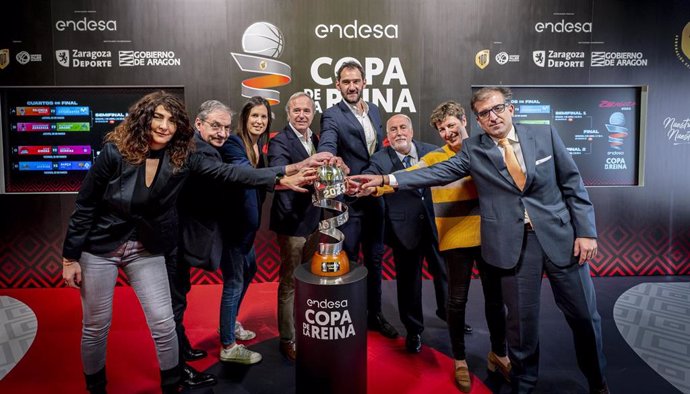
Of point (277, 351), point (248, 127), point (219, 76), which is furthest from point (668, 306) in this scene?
point (219, 76)

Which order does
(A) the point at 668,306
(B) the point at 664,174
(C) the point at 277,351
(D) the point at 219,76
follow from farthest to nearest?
(B) the point at 664,174 → (D) the point at 219,76 → (A) the point at 668,306 → (C) the point at 277,351

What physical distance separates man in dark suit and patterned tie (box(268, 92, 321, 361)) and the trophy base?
74cm

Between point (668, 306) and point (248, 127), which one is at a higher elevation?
point (248, 127)

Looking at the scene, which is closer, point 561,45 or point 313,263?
point 313,263

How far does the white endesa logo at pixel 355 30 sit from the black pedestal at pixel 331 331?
9.84ft

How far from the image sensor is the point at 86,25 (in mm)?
4293

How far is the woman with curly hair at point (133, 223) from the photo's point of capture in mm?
2082

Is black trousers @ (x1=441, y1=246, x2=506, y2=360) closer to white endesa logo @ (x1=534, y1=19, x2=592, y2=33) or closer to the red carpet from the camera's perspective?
the red carpet

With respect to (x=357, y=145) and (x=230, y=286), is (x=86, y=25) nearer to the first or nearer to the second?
(x=357, y=145)

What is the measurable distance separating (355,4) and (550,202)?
119 inches

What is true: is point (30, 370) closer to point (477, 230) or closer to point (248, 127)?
point (248, 127)

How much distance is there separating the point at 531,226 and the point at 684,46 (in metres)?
3.87

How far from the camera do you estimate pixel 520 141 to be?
2271mm

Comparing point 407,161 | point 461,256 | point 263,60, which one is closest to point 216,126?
point 407,161
